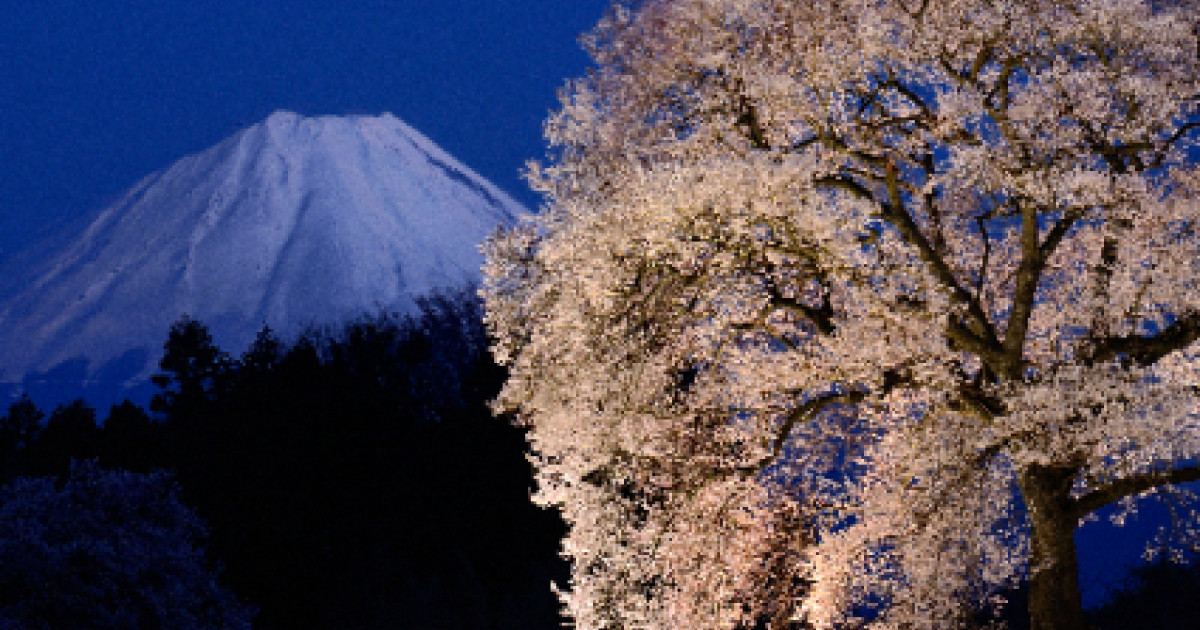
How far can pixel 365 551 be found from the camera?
126ft

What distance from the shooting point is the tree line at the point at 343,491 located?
94.8 feet

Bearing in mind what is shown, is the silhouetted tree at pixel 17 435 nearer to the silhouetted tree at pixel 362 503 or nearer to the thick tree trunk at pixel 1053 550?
the silhouetted tree at pixel 362 503

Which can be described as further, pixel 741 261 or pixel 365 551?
pixel 365 551

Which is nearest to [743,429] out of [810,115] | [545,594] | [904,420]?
[904,420]

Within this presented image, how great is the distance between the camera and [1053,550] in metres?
12.6

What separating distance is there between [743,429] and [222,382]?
1326 inches

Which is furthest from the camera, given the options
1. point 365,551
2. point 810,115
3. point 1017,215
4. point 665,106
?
point 365,551

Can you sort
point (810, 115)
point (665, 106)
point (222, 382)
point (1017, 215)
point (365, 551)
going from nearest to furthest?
point (810, 115) → point (1017, 215) → point (665, 106) → point (365, 551) → point (222, 382)

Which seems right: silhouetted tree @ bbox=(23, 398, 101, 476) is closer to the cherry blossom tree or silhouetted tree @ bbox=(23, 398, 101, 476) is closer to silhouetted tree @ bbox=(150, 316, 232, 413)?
silhouetted tree @ bbox=(150, 316, 232, 413)

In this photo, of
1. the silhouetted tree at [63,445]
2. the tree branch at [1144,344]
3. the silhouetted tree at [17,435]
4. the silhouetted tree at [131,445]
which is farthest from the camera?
the silhouetted tree at [17,435]

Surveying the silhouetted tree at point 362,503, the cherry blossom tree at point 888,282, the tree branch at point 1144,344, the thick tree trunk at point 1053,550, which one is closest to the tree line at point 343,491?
the silhouetted tree at point 362,503

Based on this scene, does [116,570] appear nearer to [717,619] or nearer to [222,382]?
[717,619]

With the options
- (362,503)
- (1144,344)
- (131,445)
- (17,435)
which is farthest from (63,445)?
(1144,344)

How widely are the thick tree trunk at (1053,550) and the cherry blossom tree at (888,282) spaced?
37 millimetres
